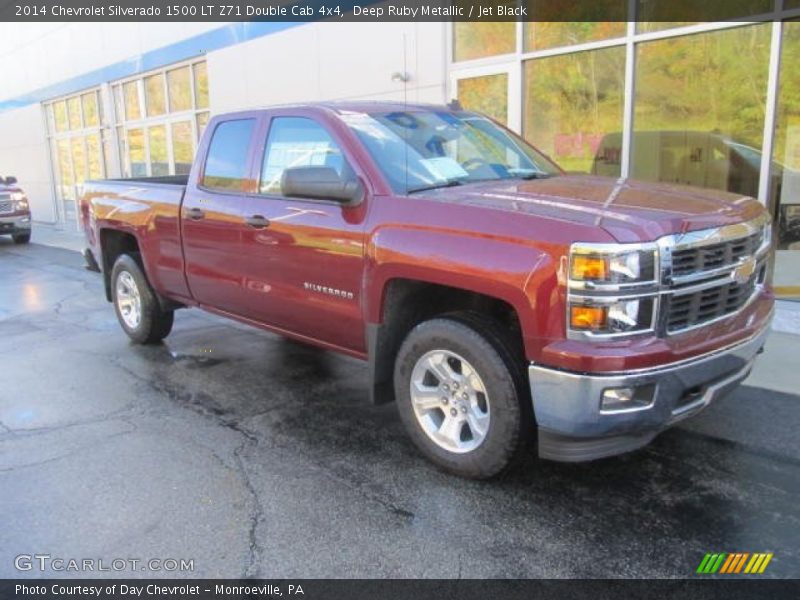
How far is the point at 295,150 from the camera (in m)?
4.62

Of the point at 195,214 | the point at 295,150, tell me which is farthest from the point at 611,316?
the point at 195,214

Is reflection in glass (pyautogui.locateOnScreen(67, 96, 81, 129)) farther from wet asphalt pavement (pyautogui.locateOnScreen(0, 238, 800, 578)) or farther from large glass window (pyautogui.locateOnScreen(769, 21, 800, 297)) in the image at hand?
large glass window (pyautogui.locateOnScreen(769, 21, 800, 297))

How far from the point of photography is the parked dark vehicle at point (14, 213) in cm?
1638

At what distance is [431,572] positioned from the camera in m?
2.90

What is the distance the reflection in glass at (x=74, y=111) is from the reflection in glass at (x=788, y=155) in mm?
17874

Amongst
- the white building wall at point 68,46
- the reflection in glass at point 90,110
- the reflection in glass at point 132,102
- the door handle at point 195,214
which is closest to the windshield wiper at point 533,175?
the door handle at point 195,214

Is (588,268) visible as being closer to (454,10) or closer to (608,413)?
(608,413)

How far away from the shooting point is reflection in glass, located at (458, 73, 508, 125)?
9.07 metres

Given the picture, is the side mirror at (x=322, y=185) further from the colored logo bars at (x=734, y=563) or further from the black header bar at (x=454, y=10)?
the black header bar at (x=454, y=10)

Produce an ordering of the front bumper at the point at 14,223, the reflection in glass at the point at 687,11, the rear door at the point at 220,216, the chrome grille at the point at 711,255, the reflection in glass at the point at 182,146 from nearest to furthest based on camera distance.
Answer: the chrome grille at the point at 711,255 → the rear door at the point at 220,216 → the reflection in glass at the point at 687,11 → the reflection in glass at the point at 182,146 → the front bumper at the point at 14,223

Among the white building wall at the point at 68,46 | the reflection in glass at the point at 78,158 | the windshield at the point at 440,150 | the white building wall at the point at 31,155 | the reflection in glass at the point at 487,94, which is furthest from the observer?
the white building wall at the point at 31,155

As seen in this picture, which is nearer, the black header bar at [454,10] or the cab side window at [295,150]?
the cab side window at [295,150]

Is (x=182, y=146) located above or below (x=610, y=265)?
above

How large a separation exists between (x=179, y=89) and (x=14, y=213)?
17.2 ft
